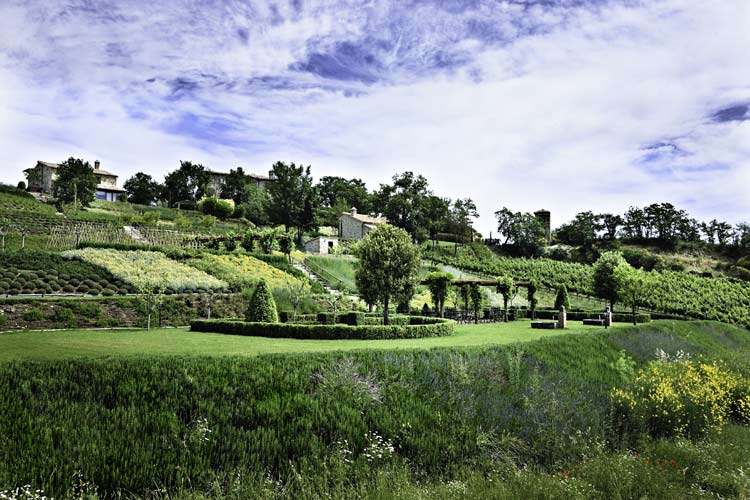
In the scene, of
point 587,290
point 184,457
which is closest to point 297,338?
point 184,457

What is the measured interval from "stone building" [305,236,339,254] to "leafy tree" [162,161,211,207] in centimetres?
3173

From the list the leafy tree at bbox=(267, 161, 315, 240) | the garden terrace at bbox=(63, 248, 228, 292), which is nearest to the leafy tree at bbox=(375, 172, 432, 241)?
the leafy tree at bbox=(267, 161, 315, 240)

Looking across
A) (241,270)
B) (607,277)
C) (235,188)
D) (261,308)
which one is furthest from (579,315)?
(235,188)

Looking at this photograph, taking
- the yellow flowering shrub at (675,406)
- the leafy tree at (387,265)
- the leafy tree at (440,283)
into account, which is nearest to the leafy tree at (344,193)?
the leafy tree at (440,283)

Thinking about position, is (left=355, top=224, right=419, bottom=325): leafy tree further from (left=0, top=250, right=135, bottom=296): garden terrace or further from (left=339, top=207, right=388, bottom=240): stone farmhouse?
(left=339, top=207, right=388, bottom=240): stone farmhouse

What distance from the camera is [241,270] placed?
36.0 metres

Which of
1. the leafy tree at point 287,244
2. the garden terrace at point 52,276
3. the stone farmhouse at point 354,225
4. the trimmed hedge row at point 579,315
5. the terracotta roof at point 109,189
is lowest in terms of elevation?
the trimmed hedge row at point 579,315

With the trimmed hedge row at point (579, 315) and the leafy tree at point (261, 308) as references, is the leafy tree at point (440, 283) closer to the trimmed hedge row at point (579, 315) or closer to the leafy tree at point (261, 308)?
the trimmed hedge row at point (579, 315)

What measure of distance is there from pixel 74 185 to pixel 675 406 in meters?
66.1

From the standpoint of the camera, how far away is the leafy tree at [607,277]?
4122 centimetres

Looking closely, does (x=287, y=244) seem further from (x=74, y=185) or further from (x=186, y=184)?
(x=186, y=184)

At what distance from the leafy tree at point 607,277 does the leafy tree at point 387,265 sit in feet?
73.4

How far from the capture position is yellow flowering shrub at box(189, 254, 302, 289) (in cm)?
3309

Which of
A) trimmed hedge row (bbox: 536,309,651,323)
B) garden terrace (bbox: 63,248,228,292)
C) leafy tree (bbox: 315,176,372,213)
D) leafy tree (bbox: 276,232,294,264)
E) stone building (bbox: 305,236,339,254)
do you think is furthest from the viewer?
leafy tree (bbox: 315,176,372,213)
